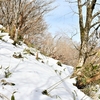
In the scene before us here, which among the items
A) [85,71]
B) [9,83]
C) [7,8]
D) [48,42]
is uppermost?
[7,8]

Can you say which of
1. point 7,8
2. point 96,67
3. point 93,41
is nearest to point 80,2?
point 96,67

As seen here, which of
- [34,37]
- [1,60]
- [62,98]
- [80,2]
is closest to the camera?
[62,98]

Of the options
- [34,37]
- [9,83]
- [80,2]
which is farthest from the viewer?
[34,37]

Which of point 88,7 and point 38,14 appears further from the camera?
point 38,14

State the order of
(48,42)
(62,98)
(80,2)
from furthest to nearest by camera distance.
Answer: (48,42)
(80,2)
(62,98)

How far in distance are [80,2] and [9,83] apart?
12.2 feet

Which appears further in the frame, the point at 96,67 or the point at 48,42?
the point at 48,42

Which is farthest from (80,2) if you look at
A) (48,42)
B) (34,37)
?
(48,42)

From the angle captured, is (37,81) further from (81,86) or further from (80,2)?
(80,2)

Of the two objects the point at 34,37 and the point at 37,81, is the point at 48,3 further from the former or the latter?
the point at 37,81

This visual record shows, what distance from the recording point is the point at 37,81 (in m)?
3.11

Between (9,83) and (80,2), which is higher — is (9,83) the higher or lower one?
the lower one

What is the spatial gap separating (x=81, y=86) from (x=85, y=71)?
0.34 metres

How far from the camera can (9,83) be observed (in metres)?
2.71
